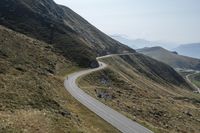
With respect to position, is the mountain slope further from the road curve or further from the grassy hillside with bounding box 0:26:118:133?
the grassy hillside with bounding box 0:26:118:133

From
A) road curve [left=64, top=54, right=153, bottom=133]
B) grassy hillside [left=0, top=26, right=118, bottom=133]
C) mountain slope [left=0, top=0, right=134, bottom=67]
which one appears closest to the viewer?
grassy hillside [left=0, top=26, right=118, bottom=133]

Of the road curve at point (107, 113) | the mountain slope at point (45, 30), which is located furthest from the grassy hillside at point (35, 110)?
the mountain slope at point (45, 30)

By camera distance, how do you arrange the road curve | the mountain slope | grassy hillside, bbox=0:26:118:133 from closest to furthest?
grassy hillside, bbox=0:26:118:133 < the road curve < the mountain slope

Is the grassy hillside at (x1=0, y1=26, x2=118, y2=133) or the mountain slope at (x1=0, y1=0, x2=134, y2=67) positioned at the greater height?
the mountain slope at (x1=0, y1=0, x2=134, y2=67)

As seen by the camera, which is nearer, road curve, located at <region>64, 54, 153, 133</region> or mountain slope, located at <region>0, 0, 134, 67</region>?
road curve, located at <region>64, 54, 153, 133</region>

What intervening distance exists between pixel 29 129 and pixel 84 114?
2170cm

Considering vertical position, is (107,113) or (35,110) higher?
(107,113)

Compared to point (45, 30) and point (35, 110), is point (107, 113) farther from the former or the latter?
point (45, 30)

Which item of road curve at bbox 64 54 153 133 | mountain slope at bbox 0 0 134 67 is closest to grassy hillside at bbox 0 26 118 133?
road curve at bbox 64 54 153 133

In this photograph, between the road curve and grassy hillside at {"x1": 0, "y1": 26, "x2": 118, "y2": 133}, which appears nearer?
grassy hillside at {"x1": 0, "y1": 26, "x2": 118, "y2": 133}

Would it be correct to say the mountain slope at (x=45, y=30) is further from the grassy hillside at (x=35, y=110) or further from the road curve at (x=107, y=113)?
the grassy hillside at (x=35, y=110)

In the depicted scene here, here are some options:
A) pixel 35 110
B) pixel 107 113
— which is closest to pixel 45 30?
pixel 107 113

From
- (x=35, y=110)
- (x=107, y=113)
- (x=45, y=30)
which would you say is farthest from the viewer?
(x=45, y=30)

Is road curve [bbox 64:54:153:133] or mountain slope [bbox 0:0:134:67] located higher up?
mountain slope [bbox 0:0:134:67]
